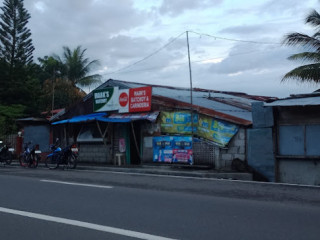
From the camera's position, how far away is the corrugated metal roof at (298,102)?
42.5 ft

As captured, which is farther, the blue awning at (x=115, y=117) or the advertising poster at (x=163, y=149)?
the blue awning at (x=115, y=117)

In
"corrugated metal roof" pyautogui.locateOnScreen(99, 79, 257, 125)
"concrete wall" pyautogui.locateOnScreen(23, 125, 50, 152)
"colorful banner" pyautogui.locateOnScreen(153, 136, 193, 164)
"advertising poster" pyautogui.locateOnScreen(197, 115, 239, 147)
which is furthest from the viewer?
"concrete wall" pyautogui.locateOnScreen(23, 125, 50, 152)

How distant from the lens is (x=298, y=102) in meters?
13.3

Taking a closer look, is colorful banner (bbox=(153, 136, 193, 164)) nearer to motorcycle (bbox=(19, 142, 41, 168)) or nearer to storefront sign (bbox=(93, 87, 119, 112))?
storefront sign (bbox=(93, 87, 119, 112))

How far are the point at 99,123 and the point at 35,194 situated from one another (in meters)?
11.2

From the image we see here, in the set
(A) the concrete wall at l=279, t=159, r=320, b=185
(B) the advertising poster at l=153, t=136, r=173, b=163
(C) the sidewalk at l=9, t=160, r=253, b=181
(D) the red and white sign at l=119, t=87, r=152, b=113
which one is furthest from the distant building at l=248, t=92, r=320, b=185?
(D) the red and white sign at l=119, t=87, r=152, b=113

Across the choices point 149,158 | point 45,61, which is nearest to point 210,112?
point 149,158

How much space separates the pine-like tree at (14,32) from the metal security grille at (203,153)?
24.6 m

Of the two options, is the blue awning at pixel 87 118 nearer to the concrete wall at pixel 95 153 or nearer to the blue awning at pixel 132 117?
the blue awning at pixel 132 117

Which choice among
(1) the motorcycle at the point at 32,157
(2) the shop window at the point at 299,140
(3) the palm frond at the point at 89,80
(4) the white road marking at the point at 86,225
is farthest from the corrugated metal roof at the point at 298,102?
(3) the palm frond at the point at 89,80

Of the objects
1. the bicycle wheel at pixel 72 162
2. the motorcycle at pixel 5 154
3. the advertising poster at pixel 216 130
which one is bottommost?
the bicycle wheel at pixel 72 162

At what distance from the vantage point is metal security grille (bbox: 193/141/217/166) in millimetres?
16125

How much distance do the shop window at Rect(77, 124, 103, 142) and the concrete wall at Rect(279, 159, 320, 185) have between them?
941 cm

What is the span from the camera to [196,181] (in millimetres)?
12281
